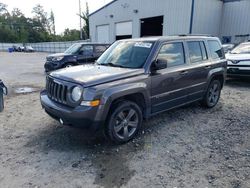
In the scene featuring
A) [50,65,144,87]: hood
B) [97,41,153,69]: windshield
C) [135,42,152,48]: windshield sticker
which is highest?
[135,42,152,48]: windshield sticker

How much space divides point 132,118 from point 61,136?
1.46 m

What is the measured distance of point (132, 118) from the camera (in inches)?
164

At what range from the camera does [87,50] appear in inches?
463

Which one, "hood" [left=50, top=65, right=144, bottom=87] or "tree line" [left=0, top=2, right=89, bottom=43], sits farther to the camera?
"tree line" [left=0, top=2, right=89, bottom=43]

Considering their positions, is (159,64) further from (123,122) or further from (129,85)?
(123,122)

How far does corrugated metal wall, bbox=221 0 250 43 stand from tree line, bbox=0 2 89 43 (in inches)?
2245

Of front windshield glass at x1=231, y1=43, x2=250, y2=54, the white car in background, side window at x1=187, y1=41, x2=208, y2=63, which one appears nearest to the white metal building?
front windshield glass at x1=231, y1=43, x2=250, y2=54

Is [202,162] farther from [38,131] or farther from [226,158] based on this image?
[38,131]

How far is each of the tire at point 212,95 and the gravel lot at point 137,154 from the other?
0.43 metres

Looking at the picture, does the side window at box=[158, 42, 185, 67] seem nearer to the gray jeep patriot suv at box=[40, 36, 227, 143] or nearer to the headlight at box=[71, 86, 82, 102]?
the gray jeep patriot suv at box=[40, 36, 227, 143]

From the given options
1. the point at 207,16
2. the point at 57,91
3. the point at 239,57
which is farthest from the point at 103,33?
the point at 57,91

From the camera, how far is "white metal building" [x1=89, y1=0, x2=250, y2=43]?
60.6 ft

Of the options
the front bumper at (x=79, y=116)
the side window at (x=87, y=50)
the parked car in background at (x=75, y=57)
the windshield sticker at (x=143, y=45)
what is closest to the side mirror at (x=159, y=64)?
the windshield sticker at (x=143, y=45)

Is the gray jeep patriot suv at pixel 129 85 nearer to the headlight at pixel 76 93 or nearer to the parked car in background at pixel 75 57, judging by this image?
the headlight at pixel 76 93
